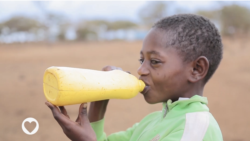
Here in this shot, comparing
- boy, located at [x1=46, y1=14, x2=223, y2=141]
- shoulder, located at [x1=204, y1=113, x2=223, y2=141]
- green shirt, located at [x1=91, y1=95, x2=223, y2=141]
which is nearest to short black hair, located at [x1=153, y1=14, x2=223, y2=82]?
boy, located at [x1=46, y1=14, x2=223, y2=141]

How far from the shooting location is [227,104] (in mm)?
6301

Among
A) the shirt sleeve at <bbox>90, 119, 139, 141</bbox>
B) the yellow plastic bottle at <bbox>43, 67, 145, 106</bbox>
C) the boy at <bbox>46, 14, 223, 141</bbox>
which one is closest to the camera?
the yellow plastic bottle at <bbox>43, 67, 145, 106</bbox>

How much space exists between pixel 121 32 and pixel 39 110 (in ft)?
139

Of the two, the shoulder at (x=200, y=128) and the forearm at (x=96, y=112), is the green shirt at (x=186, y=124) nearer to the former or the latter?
the shoulder at (x=200, y=128)

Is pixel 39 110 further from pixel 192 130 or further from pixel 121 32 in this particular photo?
pixel 121 32

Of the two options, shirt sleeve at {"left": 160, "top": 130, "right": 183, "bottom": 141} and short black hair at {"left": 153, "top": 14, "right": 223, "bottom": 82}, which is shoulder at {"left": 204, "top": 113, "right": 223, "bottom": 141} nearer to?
shirt sleeve at {"left": 160, "top": 130, "right": 183, "bottom": 141}

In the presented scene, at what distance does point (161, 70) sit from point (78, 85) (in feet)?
1.58

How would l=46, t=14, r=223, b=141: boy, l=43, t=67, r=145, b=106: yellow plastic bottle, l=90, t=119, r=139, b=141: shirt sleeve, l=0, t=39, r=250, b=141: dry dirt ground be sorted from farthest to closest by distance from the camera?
l=0, t=39, r=250, b=141: dry dirt ground, l=90, t=119, r=139, b=141: shirt sleeve, l=46, t=14, r=223, b=141: boy, l=43, t=67, r=145, b=106: yellow plastic bottle

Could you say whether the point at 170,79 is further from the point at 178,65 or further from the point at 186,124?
the point at 186,124

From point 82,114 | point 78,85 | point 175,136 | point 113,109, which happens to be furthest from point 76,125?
point 113,109

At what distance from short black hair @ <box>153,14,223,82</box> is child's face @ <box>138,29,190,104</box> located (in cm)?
4

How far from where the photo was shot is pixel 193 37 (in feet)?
4.93

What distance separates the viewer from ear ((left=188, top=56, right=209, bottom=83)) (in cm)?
152

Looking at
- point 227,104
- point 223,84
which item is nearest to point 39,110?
point 227,104
